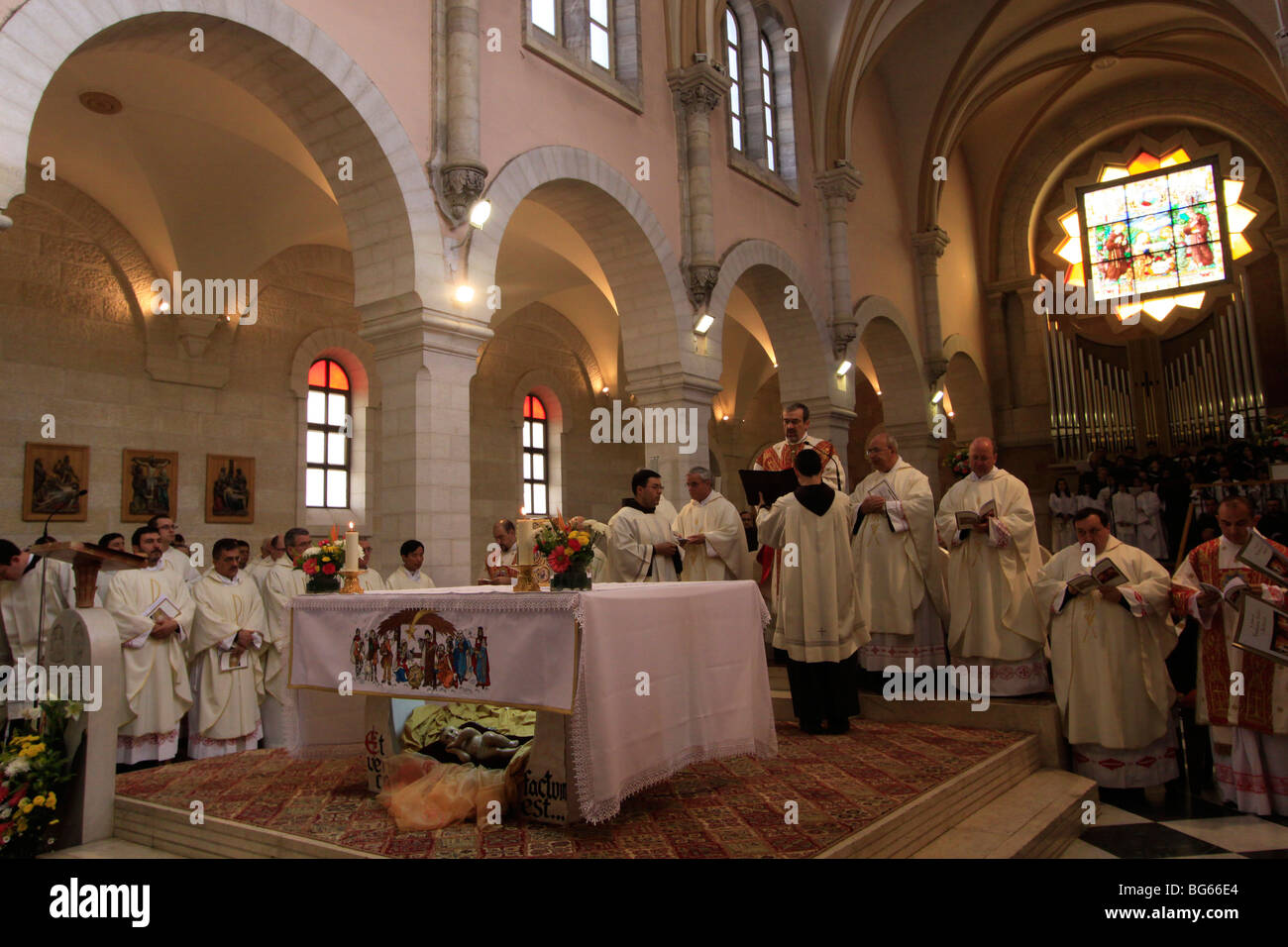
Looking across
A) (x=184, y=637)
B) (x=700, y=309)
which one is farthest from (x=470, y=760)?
(x=700, y=309)

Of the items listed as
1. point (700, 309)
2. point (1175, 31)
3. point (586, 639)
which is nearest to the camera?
point (586, 639)

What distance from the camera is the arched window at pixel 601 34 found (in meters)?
10.4

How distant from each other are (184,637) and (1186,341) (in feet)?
58.5

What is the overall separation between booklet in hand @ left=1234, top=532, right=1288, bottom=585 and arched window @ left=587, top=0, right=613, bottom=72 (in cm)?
819

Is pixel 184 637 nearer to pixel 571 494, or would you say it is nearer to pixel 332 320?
pixel 332 320

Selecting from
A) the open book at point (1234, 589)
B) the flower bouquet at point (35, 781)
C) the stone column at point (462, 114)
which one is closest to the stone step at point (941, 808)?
the open book at point (1234, 589)

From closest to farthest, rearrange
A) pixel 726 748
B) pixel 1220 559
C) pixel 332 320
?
pixel 726 748 → pixel 1220 559 → pixel 332 320

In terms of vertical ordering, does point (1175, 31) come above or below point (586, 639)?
above

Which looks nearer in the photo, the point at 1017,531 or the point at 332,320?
the point at 1017,531

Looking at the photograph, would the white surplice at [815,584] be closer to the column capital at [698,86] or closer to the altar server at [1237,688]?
the altar server at [1237,688]

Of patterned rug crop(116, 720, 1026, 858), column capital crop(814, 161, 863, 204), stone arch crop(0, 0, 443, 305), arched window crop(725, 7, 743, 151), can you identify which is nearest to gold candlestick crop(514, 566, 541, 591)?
patterned rug crop(116, 720, 1026, 858)

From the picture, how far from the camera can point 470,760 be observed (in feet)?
15.5

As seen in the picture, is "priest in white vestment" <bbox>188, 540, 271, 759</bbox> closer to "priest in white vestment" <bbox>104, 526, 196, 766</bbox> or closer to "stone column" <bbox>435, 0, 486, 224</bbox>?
"priest in white vestment" <bbox>104, 526, 196, 766</bbox>
